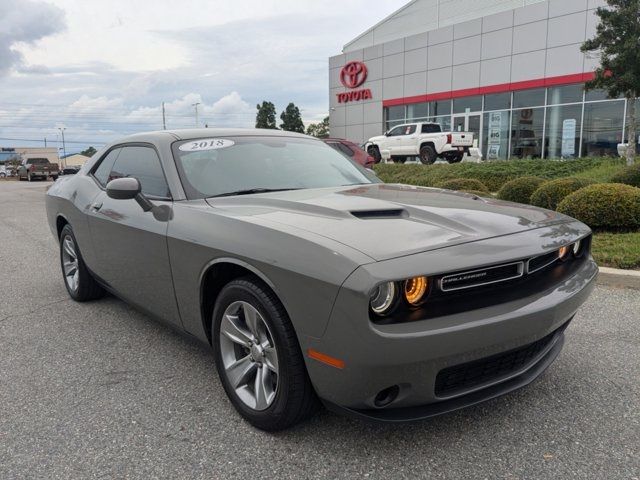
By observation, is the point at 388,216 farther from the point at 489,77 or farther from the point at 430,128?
the point at 489,77

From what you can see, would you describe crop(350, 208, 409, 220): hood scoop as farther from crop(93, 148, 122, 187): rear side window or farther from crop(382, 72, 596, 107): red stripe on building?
crop(382, 72, 596, 107): red stripe on building

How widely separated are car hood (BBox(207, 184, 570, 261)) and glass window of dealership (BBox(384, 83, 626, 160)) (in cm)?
1969

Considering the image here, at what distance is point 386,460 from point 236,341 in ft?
2.98

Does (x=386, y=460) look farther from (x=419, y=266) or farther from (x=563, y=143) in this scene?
(x=563, y=143)

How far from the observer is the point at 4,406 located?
291 centimetres

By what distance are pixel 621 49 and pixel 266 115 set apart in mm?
48771

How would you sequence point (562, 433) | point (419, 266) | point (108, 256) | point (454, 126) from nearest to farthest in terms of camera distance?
point (419, 266) < point (562, 433) < point (108, 256) < point (454, 126)

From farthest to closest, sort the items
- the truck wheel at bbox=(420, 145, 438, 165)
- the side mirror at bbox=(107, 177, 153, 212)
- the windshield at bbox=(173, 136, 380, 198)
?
the truck wheel at bbox=(420, 145, 438, 165), the windshield at bbox=(173, 136, 380, 198), the side mirror at bbox=(107, 177, 153, 212)

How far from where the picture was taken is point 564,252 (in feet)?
9.04

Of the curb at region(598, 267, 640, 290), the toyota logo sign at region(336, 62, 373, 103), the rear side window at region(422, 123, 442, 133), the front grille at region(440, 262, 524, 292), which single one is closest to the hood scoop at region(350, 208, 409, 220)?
the front grille at region(440, 262, 524, 292)

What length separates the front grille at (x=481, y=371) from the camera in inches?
87.3

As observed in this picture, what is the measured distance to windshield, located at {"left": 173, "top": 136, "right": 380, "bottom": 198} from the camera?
130 inches

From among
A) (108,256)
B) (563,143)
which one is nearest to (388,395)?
(108,256)

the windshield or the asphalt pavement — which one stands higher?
the windshield
